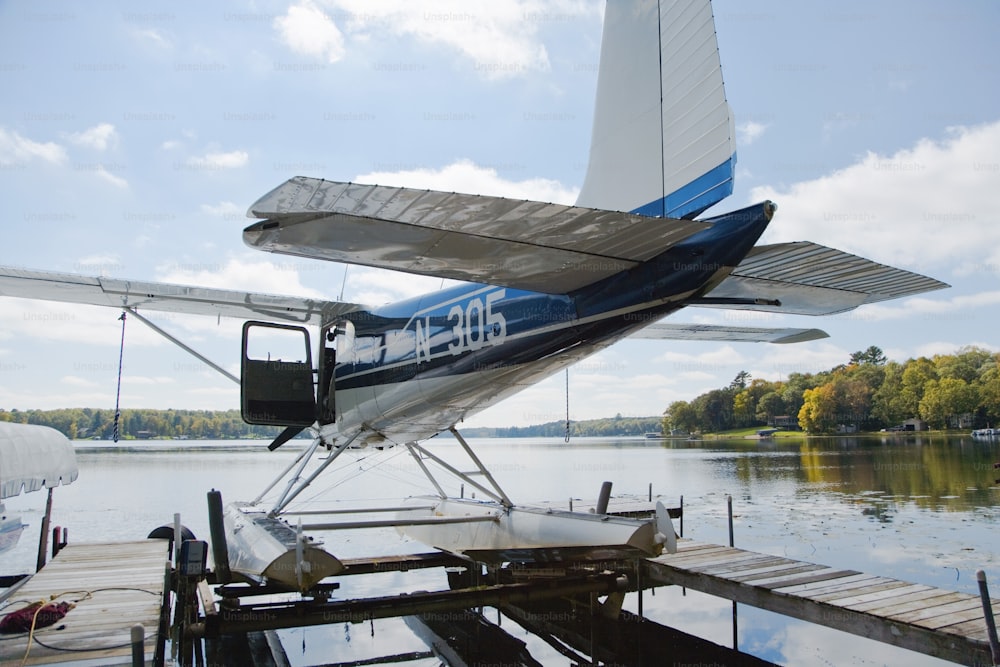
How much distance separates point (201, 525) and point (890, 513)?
18.9 meters

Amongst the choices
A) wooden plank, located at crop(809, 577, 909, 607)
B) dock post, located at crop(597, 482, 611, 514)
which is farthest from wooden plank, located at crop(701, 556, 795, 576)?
dock post, located at crop(597, 482, 611, 514)

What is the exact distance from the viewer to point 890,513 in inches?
720

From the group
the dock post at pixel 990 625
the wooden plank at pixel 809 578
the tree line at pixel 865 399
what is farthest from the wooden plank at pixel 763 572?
the tree line at pixel 865 399

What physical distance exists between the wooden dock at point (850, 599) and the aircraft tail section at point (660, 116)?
11.7 feet

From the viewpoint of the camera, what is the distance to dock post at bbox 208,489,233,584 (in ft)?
22.3

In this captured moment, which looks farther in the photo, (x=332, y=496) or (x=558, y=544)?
(x=332, y=496)

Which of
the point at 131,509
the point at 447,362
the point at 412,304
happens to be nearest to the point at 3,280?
the point at 412,304

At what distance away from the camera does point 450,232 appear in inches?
156

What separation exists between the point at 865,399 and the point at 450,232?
8952cm

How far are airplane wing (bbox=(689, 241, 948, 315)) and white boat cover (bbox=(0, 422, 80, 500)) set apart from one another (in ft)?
25.6

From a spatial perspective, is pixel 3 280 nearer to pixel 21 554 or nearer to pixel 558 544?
pixel 558 544

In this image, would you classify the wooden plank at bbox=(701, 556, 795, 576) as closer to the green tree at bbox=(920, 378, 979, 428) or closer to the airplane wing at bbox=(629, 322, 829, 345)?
the airplane wing at bbox=(629, 322, 829, 345)

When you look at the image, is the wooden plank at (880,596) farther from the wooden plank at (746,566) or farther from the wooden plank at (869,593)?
the wooden plank at (746,566)

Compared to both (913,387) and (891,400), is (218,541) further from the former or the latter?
(891,400)
